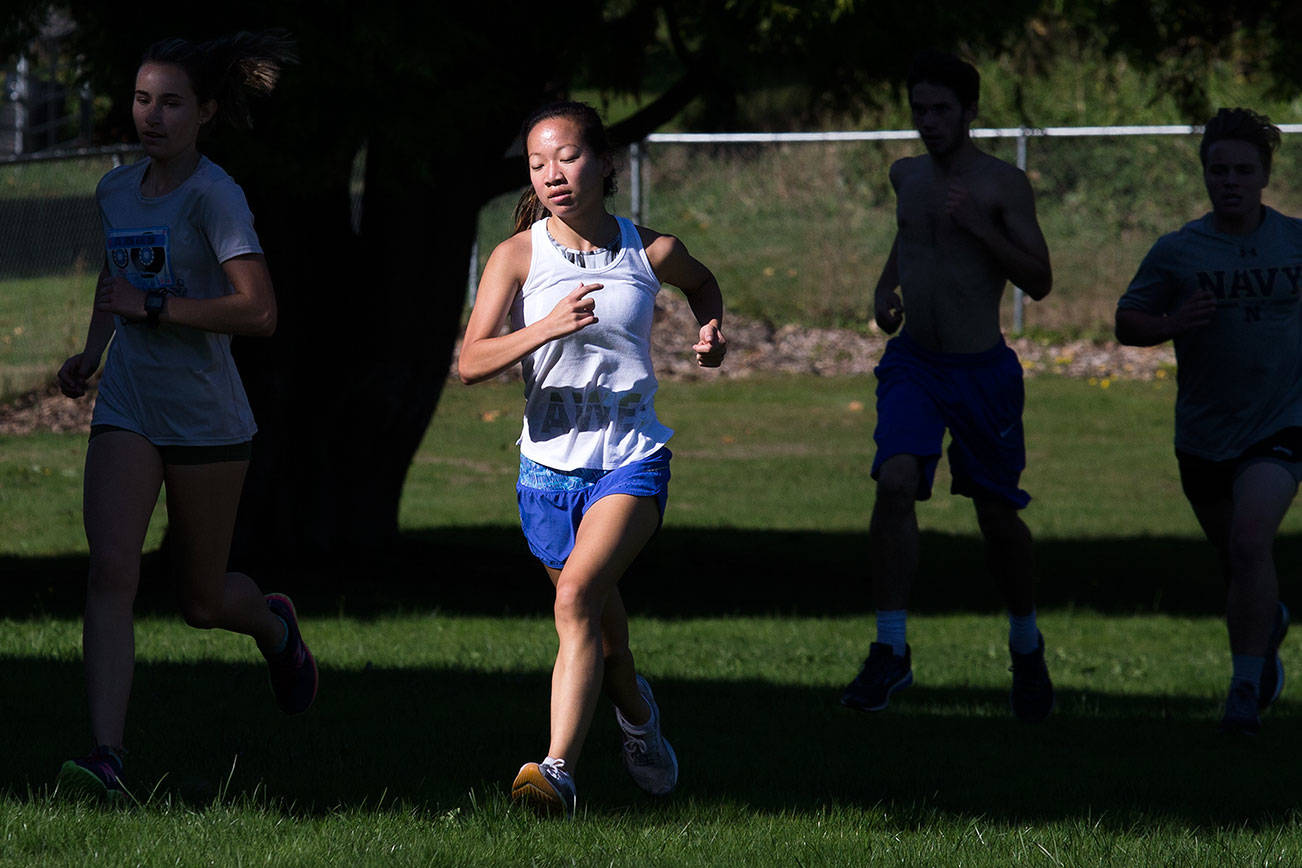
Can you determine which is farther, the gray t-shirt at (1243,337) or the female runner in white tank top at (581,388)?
the gray t-shirt at (1243,337)

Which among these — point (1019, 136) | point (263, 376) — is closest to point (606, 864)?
point (263, 376)

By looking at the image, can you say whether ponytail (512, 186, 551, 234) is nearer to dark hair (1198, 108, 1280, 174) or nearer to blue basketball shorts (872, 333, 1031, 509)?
blue basketball shorts (872, 333, 1031, 509)

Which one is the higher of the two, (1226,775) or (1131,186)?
(1131,186)

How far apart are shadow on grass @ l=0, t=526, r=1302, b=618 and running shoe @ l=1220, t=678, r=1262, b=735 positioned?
362 cm

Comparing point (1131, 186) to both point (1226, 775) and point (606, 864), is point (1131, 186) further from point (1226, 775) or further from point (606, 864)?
point (606, 864)

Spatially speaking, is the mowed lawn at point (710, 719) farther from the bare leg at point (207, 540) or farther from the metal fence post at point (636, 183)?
the metal fence post at point (636, 183)

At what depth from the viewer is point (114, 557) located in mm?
4832

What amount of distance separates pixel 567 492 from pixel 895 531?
2204 mm

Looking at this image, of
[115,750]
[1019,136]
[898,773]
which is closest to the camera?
[115,750]

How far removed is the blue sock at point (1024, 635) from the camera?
6953 mm

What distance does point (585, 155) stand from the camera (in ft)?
15.8

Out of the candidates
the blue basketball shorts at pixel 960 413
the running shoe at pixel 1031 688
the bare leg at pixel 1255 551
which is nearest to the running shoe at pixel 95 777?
the blue basketball shorts at pixel 960 413

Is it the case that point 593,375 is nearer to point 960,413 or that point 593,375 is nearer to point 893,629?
point 893,629

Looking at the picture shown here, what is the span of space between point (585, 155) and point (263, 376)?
19.7 ft
